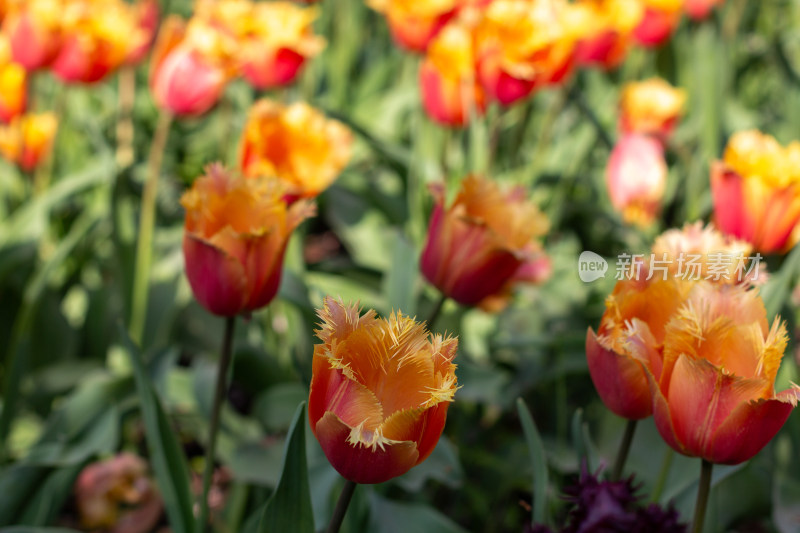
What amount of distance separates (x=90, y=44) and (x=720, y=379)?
1.41 metres

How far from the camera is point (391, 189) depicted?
2.04 m

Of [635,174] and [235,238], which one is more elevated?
[235,238]

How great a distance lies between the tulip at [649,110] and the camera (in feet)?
5.94

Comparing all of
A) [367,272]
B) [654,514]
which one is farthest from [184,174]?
[654,514]

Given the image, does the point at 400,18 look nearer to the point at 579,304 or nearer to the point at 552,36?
the point at 552,36

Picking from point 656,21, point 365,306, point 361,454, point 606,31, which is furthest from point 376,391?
point 656,21

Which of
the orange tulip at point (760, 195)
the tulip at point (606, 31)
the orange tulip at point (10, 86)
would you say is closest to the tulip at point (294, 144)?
the orange tulip at point (760, 195)

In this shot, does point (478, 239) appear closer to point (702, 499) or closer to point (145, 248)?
point (702, 499)

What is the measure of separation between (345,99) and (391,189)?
1.86 feet

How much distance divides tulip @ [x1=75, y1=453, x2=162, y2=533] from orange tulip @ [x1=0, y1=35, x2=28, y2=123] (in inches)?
30.7

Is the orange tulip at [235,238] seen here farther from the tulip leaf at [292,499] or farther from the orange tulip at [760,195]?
the orange tulip at [760,195]

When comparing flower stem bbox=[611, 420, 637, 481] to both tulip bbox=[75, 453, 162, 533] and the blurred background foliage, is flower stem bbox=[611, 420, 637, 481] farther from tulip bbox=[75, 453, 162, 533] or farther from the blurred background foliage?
tulip bbox=[75, 453, 162, 533]

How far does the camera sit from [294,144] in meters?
1.05

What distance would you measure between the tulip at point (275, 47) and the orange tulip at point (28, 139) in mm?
447
